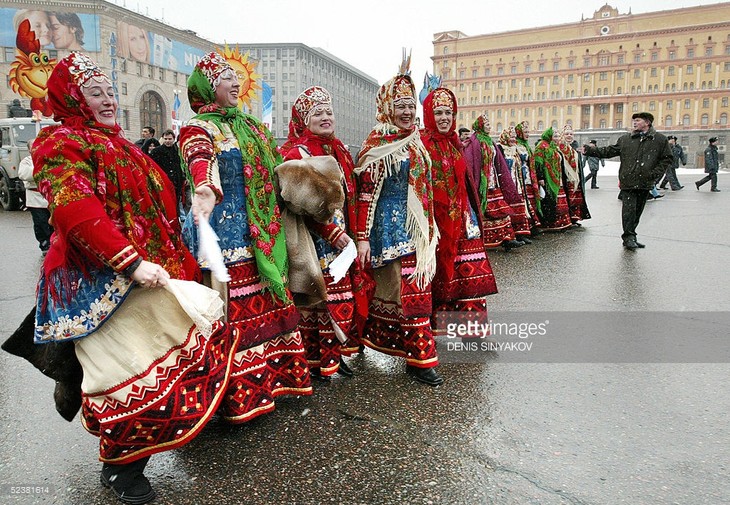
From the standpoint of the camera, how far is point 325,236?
11.1ft

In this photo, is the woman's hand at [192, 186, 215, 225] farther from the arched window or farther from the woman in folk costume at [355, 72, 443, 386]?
the arched window

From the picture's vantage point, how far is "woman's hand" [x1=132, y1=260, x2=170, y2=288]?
218 centimetres

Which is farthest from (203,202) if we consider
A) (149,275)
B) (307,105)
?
(307,105)

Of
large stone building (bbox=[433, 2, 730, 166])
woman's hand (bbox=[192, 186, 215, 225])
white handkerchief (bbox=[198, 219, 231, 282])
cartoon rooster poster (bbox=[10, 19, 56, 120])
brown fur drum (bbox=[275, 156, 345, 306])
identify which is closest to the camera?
white handkerchief (bbox=[198, 219, 231, 282])

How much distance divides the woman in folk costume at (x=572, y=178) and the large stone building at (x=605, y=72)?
61513mm

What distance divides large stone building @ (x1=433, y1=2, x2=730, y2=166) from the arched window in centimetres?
3479

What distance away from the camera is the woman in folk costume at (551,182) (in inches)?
427

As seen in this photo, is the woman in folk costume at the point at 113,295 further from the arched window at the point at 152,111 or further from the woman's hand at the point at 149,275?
the arched window at the point at 152,111

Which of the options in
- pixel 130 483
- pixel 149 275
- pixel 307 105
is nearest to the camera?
pixel 149 275

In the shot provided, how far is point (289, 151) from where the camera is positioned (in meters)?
3.47

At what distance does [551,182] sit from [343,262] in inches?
338

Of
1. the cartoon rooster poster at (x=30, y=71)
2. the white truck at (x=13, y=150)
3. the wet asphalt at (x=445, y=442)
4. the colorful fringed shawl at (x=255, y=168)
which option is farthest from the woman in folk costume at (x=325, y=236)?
the white truck at (x=13, y=150)

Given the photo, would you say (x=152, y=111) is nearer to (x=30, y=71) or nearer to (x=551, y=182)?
(x=30, y=71)

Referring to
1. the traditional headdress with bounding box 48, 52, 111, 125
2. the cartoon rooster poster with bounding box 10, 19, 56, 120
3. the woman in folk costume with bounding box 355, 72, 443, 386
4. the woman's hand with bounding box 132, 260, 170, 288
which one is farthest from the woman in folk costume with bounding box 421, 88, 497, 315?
the cartoon rooster poster with bounding box 10, 19, 56, 120
